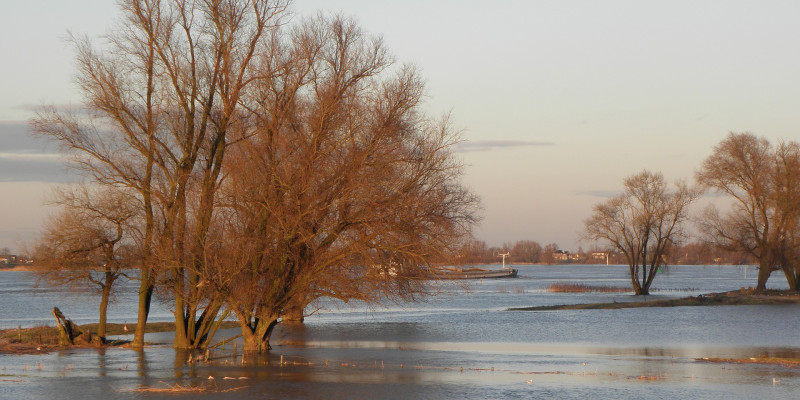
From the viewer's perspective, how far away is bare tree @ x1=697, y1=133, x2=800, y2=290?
2687 inches

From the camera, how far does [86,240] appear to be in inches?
1299

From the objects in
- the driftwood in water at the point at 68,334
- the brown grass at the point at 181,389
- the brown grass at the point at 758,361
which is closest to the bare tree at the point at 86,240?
the driftwood in water at the point at 68,334

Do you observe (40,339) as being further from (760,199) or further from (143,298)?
(760,199)

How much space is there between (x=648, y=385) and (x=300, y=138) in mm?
14184

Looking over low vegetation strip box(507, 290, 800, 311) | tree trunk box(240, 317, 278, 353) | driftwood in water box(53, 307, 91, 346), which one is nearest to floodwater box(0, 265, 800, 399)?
tree trunk box(240, 317, 278, 353)

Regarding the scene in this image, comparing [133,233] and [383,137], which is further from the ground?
[383,137]

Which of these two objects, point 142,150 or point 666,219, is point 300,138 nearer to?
point 142,150

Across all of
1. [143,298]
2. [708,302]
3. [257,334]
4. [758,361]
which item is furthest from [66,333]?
[708,302]

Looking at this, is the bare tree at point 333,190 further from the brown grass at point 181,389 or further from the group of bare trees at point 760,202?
the group of bare trees at point 760,202

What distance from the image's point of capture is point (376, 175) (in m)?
27.8

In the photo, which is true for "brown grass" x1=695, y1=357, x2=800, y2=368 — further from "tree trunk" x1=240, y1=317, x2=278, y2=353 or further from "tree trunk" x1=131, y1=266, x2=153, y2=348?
"tree trunk" x1=131, y1=266, x2=153, y2=348

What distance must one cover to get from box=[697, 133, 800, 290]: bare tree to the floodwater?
20312 millimetres

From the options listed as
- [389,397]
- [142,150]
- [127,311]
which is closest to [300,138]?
[142,150]

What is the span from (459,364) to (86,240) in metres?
16.3
